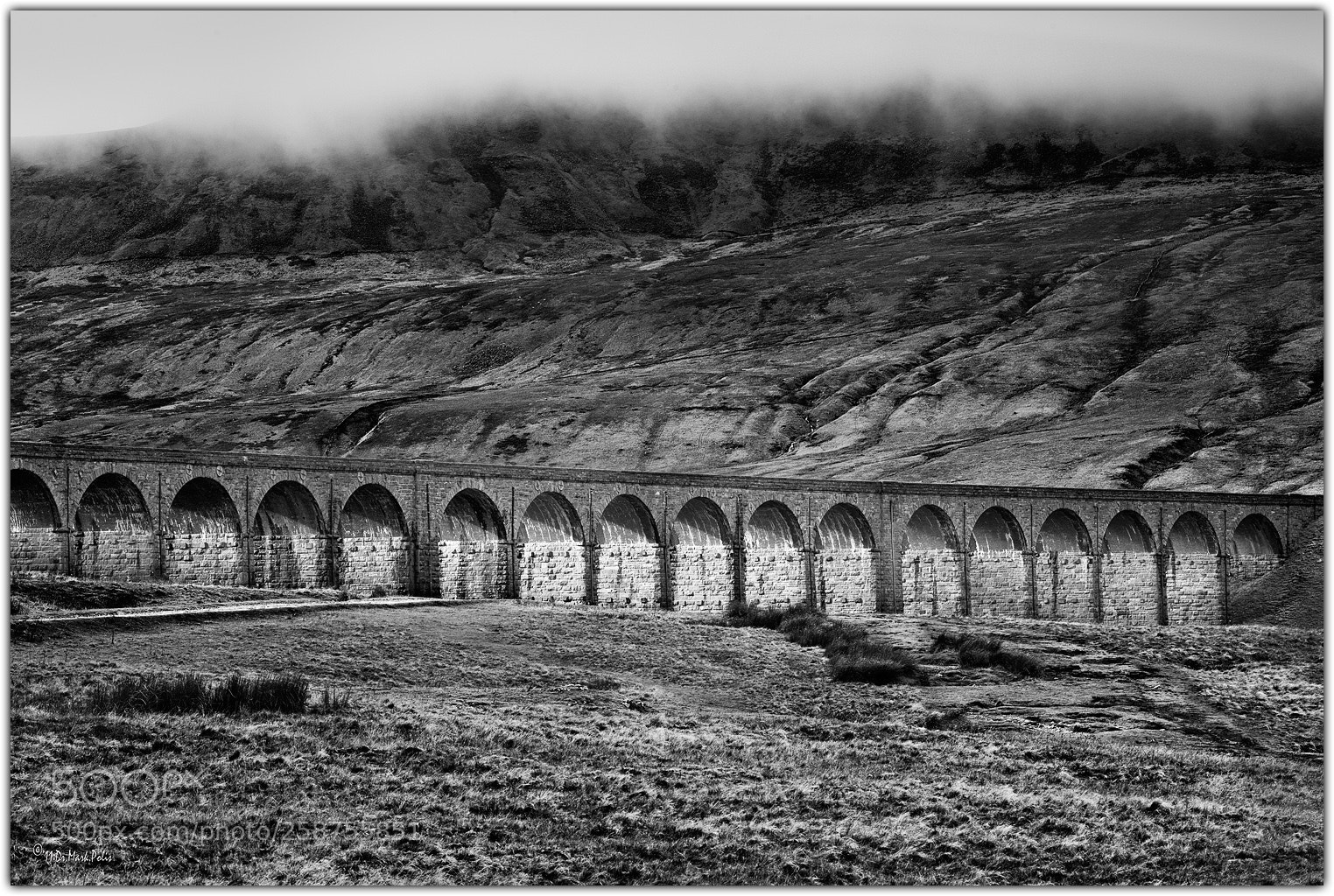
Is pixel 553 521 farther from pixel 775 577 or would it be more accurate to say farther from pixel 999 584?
pixel 999 584

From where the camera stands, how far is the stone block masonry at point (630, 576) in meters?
58.1

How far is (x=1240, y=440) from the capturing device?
400ft

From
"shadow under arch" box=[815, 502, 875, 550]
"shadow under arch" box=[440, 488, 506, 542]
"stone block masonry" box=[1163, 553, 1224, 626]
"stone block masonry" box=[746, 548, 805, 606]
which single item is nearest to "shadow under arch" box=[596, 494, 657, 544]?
"stone block masonry" box=[746, 548, 805, 606]

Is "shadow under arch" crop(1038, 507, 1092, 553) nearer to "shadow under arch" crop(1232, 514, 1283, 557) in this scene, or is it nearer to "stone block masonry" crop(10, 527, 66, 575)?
"shadow under arch" crop(1232, 514, 1283, 557)

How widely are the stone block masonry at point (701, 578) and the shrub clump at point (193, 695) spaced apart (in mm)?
29995

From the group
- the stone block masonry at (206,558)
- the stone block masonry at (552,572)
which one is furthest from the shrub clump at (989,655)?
the stone block masonry at (206,558)

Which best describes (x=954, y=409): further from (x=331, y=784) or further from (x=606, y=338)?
(x=331, y=784)

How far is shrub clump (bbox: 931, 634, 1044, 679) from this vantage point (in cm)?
4350

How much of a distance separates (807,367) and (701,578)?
97.8 metres

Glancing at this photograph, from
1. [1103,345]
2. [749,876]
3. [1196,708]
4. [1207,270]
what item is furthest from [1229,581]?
[1207,270]

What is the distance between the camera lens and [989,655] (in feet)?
145

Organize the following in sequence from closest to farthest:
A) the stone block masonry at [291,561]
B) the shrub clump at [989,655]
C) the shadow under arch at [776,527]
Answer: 1. the shrub clump at [989,655]
2. the stone block masonry at [291,561]
3. the shadow under arch at [776,527]

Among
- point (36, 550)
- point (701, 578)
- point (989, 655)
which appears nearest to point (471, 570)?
point (701, 578)

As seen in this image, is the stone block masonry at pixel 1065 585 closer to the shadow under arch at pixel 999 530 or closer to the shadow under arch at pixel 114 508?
the shadow under arch at pixel 999 530
